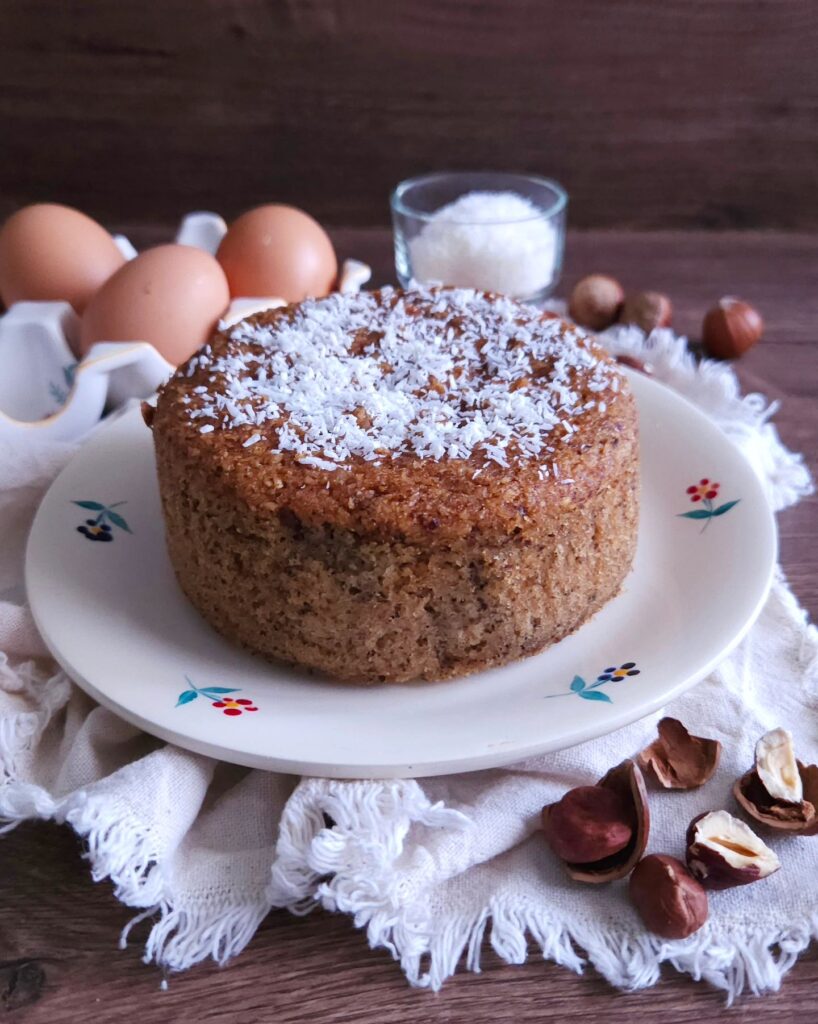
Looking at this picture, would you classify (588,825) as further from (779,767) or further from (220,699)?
(220,699)

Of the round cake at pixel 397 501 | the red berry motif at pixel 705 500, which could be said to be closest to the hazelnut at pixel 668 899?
the round cake at pixel 397 501

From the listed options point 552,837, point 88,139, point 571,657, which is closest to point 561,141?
point 88,139

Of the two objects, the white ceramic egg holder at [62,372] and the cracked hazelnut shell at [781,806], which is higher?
the white ceramic egg holder at [62,372]

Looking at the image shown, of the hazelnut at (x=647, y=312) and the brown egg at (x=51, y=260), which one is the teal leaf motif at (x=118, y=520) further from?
the hazelnut at (x=647, y=312)

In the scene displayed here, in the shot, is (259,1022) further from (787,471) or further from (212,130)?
(212,130)

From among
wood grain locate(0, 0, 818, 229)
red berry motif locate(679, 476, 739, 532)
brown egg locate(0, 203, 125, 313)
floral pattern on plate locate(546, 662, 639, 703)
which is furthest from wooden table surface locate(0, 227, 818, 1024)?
wood grain locate(0, 0, 818, 229)

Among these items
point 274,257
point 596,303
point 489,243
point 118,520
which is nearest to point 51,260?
point 274,257
